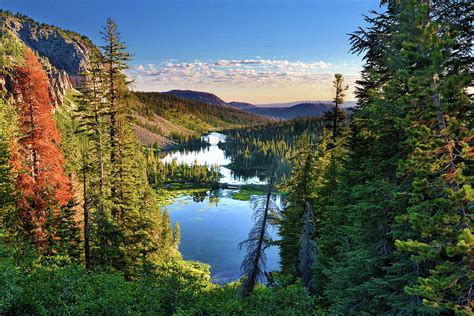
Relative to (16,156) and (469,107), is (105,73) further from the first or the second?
(469,107)

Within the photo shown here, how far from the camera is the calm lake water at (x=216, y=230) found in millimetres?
55203

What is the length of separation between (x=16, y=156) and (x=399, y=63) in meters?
26.5

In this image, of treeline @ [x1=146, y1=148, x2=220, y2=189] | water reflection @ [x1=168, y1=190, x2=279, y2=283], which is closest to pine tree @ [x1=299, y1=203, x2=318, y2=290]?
water reflection @ [x1=168, y1=190, x2=279, y2=283]

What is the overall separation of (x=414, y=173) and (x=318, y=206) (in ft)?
47.2

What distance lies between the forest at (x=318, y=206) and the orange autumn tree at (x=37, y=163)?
9cm

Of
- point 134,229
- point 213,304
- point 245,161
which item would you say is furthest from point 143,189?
point 245,161

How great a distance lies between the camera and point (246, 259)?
1720 cm

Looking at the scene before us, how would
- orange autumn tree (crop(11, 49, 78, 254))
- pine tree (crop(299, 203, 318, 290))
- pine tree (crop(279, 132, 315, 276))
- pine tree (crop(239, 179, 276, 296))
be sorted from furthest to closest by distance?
pine tree (crop(279, 132, 315, 276)) < pine tree (crop(299, 203, 318, 290)) < orange autumn tree (crop(11, 49, 78, 254)) < pine tree (crop(239, 179, 276, 296))

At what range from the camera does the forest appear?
9680 millimetres

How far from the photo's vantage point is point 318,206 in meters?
25.5

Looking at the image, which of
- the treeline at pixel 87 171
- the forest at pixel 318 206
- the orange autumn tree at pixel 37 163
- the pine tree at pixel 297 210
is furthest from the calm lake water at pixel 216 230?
the orange autumn tree at pixel 37 163

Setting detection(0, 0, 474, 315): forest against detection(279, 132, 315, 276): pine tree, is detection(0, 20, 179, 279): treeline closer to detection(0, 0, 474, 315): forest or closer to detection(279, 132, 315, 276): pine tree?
detection(0, 0, 474, 315): forest

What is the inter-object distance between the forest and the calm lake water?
29.1 meters

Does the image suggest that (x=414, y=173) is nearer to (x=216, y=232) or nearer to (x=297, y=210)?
(x=297, y=210)
